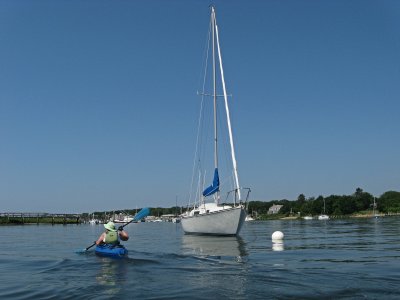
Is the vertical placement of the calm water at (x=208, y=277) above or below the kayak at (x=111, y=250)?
below

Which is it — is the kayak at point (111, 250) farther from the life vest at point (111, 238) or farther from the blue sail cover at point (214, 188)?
the blue sail cover at point (214, 188)

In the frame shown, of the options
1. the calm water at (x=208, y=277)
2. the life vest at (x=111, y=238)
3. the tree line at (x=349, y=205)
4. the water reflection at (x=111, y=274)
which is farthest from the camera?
the tree line at (x=349, y=205)

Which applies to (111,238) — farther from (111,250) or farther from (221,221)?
(221,221)

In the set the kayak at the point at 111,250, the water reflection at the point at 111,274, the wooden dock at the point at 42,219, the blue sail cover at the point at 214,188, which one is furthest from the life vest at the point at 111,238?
the wooden dock at the point at 42,219

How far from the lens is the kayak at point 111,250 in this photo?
22391mm

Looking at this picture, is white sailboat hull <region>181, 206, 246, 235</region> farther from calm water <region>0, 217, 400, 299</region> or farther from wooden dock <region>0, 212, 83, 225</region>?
wooden dock <region>0, 212, 83, 225</region>

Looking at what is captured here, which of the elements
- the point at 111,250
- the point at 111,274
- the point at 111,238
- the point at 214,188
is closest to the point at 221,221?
the point at 214,188

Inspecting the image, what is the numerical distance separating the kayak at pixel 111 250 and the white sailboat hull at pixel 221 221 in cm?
1577

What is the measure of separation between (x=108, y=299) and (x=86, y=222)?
13204cm

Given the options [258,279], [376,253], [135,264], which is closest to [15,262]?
[135,264]

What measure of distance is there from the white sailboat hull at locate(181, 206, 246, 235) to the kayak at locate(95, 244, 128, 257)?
51.7 feet

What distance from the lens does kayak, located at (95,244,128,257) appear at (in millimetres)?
22391

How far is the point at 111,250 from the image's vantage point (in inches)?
894

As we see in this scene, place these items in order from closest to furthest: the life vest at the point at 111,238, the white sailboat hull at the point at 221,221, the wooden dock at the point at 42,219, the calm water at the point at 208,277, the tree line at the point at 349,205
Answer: the calm water at the point at 208,277 → the life vest at the point at 111,238 → the white sailboat hull at the point at 221,221 → the wooden dock at the point at 42,219 → the tree line at the point at 349,205
